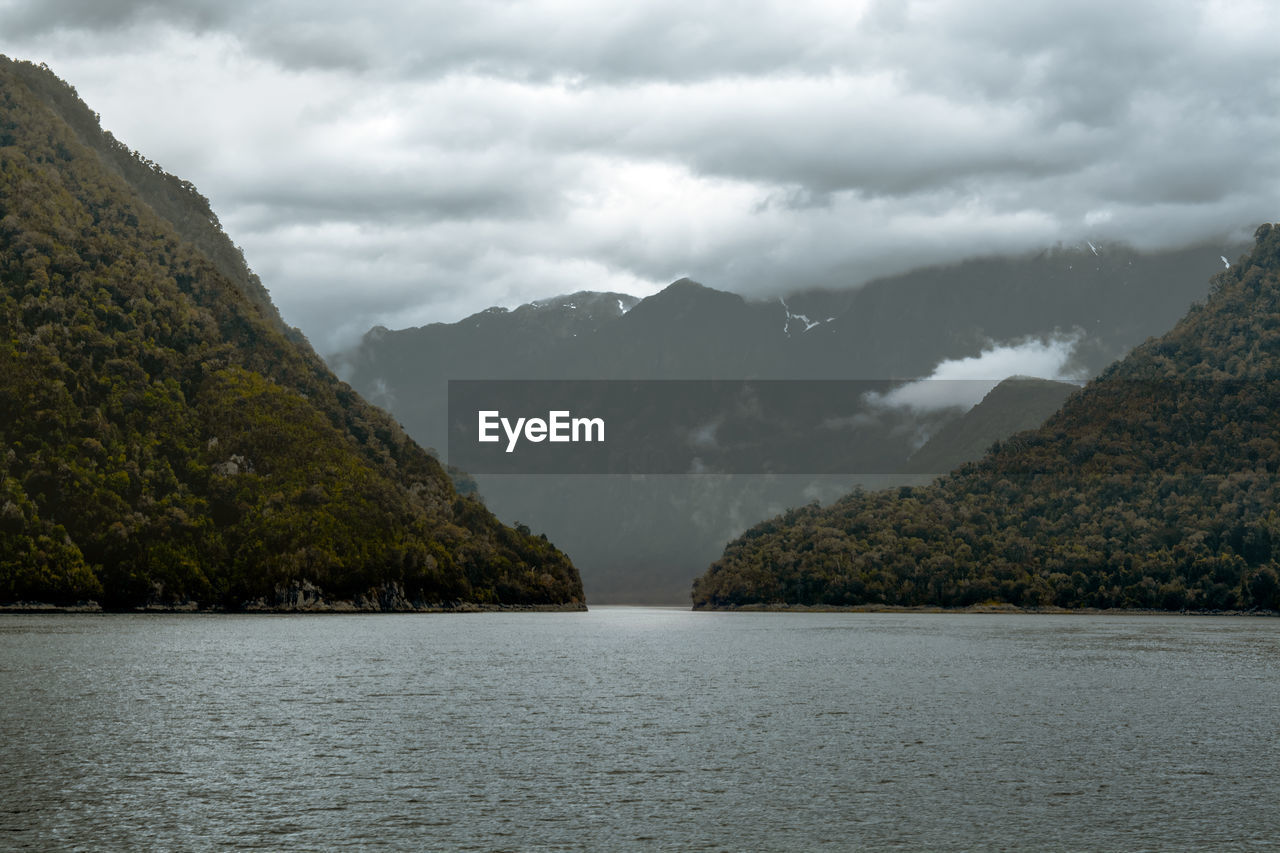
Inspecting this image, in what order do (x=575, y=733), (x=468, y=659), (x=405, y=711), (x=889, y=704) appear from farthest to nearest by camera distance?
(x=468, y=659)
(x=889, y=704)
(x=405, y=711)
(x=575, y=733)

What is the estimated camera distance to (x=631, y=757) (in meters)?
58.2

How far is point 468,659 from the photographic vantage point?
133 metres

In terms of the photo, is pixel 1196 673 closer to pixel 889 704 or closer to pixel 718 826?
pixel 889 704

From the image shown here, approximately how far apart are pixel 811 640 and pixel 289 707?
11918 centimetres

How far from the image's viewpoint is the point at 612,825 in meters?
41.9

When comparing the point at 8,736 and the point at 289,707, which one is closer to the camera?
the point at 8,736

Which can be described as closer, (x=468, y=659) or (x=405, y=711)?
(x=405, y=711)

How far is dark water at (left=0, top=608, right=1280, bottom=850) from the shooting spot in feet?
134

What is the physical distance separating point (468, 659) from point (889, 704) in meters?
61.8

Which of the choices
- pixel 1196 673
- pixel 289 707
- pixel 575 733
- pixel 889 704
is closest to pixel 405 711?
pixel 289 707

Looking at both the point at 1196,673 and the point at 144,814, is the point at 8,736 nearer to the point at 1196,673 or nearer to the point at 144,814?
the point at 144,814

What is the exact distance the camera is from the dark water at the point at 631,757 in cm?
4081

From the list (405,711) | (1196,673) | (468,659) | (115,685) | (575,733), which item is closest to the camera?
(575,733)

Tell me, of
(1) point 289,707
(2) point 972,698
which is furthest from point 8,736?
(2) point 972,698
